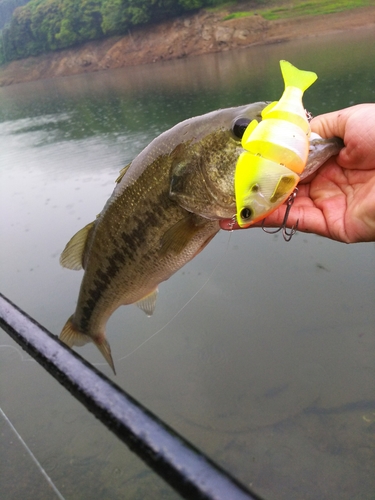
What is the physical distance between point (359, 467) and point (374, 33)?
1745 inches

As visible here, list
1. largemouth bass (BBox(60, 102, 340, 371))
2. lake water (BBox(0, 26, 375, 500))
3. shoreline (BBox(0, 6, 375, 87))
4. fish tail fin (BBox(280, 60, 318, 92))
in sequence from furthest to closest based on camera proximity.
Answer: shoreline (BBox(0, 6, 375, 87)) → lake water (BBox(0, 26, 375, 500)) → largemouth bass (BBox(60, 102, 340, 371)) → fish tail fin (BBox(280, 60, 318, 92))

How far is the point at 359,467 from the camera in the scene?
134 inches

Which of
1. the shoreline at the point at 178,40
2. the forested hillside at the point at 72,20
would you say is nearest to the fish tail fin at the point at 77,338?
the shoreline at the point at 178,40

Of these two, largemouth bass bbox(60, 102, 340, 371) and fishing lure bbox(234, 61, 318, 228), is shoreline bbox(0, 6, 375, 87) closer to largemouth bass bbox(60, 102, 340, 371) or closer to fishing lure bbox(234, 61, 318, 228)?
largemouth bass bbox(60, 102, 340, 371)

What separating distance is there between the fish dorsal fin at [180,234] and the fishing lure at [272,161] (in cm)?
83

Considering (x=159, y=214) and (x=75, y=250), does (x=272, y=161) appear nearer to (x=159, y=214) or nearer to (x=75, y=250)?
(x=159, y=214)

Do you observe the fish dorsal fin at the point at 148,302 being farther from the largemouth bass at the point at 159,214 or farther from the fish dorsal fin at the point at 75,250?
the fish dorsal fin at the point at 75,250

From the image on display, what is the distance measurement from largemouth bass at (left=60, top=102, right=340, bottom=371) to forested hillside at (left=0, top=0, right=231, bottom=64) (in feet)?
222

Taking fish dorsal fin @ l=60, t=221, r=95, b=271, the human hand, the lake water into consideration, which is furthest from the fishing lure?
the lake water

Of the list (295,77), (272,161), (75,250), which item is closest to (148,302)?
(75,250)

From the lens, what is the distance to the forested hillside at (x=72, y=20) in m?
62.5

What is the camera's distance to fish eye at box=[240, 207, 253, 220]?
1.66 m

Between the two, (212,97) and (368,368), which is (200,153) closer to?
(368,368)

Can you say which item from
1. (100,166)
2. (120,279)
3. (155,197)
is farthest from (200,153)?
(100,166)
